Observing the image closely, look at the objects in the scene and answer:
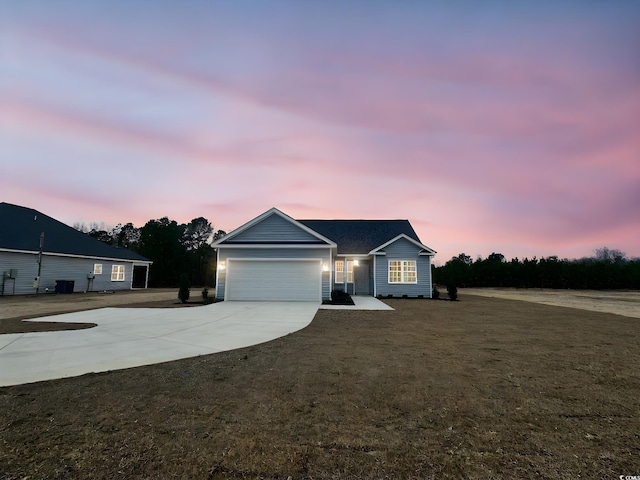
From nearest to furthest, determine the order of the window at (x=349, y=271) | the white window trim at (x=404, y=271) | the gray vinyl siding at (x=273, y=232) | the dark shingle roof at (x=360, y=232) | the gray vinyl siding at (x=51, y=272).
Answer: the gray vinyl siding at (x=273, y=232) < the gray vinyl siding at (x=51, y=272) < the white window trim at (x=404, y=271) < the window at (x=349, y=271) < the dark shingle roof at (x=360, y=232)

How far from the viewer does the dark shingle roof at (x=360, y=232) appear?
881 inches

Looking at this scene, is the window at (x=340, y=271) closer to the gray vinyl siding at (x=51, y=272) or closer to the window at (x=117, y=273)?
the gray vinyl siding at (x=51, y=272)

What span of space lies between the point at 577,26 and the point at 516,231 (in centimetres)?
2249

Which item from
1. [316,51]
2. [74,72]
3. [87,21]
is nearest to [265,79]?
[316,51]

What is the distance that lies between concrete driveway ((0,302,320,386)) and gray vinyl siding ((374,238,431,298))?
10.3 m

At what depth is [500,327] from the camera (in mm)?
8898

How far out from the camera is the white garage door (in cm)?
1584

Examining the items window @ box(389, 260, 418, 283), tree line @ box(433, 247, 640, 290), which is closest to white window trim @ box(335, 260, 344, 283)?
window @ box(389, 260, 418, 283)

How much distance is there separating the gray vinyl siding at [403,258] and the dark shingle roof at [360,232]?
208cm

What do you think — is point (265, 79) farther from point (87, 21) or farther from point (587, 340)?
point (587, 340)

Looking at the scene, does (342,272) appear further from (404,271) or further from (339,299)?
(339,299)

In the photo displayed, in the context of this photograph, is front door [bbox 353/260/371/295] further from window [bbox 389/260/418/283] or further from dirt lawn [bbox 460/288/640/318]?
dirt lawn [bbox 460/288/640/318]

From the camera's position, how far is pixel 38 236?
21.4 m

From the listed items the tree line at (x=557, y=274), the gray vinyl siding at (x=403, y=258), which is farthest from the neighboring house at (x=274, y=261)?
the tree line at (x=557, y=274)
